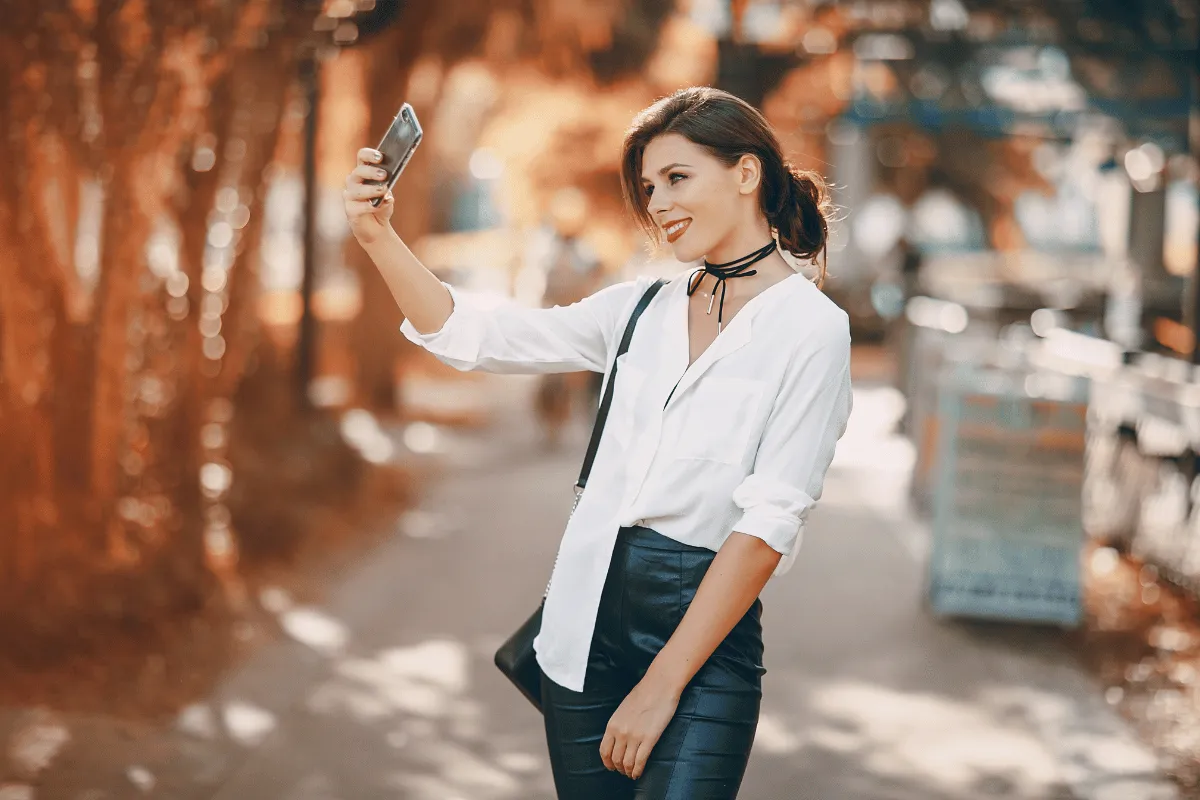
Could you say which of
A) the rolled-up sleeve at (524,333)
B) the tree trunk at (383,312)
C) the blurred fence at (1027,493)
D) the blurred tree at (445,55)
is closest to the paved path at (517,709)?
the blurred fence at (1027,493)

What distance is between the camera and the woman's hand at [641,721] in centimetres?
236

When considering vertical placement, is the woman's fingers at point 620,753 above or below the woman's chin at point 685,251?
below

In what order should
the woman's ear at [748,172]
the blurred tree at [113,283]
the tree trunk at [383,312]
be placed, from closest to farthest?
the woman's ear at [748,172]
the blurred tree at [113,283]
the tree trunk at [383,312]

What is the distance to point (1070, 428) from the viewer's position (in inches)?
283

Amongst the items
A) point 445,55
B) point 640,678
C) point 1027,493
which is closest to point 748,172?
point 640,678

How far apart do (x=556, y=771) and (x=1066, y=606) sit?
5050mm

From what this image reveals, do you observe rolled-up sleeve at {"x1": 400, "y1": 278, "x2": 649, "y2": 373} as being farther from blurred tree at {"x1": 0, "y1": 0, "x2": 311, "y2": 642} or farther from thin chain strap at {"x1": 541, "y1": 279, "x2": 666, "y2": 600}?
blurred tree at {"x1": 0, "y1": 0, "x2": 311, "y2": 642}

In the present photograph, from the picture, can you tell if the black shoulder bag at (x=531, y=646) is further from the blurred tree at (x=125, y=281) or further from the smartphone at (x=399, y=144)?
the blurred tree at (x=125, y=281)

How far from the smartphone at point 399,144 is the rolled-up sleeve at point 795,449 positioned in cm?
77

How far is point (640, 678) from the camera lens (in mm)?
2527

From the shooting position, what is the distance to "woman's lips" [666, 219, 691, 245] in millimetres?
2533

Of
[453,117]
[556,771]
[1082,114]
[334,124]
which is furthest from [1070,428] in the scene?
[453,117]

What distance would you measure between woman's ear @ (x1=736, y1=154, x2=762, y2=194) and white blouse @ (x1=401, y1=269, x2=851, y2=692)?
0.18 meters

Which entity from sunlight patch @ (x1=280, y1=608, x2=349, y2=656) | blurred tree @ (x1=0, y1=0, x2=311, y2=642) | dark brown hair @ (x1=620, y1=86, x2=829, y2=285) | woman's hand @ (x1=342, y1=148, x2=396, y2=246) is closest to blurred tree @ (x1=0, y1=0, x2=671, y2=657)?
blurred tree @ (x1=0, y1=0, x2=311, y2=642)
